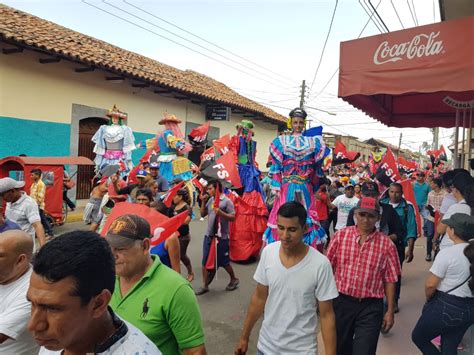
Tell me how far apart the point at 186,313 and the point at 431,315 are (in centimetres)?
235

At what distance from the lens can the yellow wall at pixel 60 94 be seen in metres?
11.0

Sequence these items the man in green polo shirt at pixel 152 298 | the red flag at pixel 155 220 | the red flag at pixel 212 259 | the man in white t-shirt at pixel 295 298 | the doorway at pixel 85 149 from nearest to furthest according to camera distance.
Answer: the man in green polo shirt at pixel 152 298 → the man in white t-shirt at pixel 295 298 → the red flag at pixel 155 220 → the red flag at pixel 212 259 → the doorway at pixel 85 149

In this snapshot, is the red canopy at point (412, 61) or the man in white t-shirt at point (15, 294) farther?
the red canopy at point (412, 61)

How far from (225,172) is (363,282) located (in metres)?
2.88

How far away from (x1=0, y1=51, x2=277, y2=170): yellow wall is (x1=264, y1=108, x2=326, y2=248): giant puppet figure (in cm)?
889

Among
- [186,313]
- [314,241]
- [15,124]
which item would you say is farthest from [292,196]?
[15,124]

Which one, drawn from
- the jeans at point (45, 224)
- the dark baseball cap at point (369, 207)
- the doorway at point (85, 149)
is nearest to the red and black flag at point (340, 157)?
the jeans at point (45, 224)

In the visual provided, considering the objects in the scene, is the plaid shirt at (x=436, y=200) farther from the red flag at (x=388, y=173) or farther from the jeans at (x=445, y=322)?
the jeans at (x=445, y=322)

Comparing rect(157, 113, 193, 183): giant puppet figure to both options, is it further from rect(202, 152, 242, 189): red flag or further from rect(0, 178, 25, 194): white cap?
rect(0, 178, 25, 194): white cap

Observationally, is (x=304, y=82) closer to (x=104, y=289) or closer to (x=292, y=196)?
(x=292, y=196)

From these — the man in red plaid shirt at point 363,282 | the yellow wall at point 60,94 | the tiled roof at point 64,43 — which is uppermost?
the tiled roof at point 64,43

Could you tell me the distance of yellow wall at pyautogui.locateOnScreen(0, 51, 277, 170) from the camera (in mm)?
10953

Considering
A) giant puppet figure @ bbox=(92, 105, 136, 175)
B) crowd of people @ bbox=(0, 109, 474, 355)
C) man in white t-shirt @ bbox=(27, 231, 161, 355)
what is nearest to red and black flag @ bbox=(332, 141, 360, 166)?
giant puppet figure @ bbox=(92, 105, 136, 175)

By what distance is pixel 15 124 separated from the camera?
11.1m
